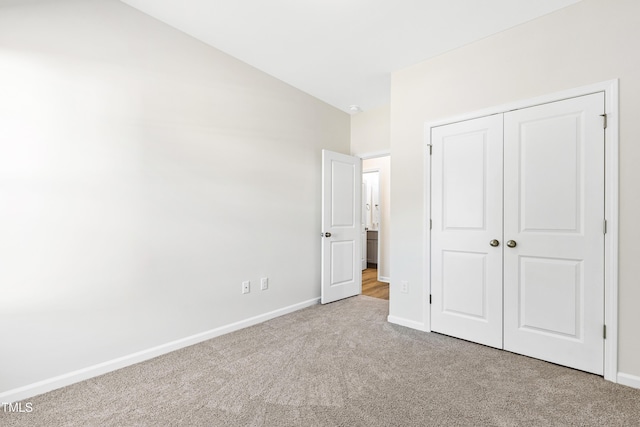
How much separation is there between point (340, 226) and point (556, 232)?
91.1 inches

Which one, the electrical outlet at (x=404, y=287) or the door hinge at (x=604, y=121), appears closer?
the door hinge at (x=604, y=121)

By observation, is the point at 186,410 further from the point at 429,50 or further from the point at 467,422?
the point at 429,50

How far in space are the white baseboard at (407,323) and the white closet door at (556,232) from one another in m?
0.71

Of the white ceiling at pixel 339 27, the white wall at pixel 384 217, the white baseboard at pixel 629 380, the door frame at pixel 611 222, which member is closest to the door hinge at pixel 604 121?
the door frame at pixel 611 222

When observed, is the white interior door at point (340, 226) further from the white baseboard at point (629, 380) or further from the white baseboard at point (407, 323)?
the white baseboard at point (629, 380)

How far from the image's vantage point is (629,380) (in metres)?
1.86

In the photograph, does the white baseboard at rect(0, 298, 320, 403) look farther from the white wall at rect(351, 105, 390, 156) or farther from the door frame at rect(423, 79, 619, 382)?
the door frame at rect(423, 79, 619, 382)

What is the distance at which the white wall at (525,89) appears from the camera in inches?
73.8

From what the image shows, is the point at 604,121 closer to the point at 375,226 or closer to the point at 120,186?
the point at 120,186

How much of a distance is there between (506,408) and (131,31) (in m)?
3.62

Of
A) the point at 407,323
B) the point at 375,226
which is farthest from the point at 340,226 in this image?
the point at 375,226

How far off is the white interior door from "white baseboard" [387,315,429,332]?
96 centimetres

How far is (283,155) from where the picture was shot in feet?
10.9

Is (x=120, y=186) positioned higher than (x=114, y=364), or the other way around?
(x=120, y=186)
